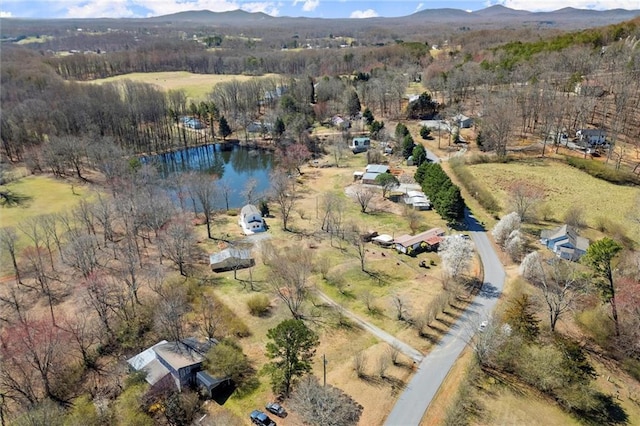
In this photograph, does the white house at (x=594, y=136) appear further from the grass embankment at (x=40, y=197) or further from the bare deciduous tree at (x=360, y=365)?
the grass embankment at (x=40, y=197)

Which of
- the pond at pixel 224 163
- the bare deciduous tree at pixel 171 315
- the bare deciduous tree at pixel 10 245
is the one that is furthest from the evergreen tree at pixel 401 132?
A: the bare deciduous tree at pixel 10 245

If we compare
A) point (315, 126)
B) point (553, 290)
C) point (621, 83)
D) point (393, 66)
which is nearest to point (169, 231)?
point (553, 290)

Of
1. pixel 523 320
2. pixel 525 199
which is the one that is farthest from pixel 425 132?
pixel 523 320

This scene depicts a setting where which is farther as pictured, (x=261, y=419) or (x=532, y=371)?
(x=532, y=371)

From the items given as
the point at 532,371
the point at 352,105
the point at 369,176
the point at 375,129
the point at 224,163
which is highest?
the point at 352,105

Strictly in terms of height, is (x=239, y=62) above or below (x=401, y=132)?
above

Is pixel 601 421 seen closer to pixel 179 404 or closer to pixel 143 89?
pixel 179 404

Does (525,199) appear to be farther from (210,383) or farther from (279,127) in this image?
(279,127)
